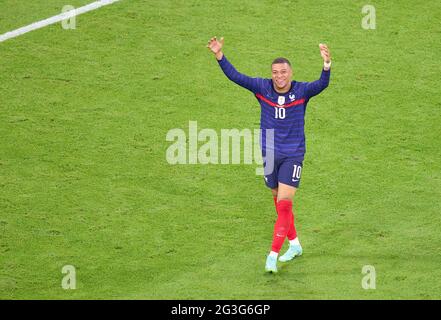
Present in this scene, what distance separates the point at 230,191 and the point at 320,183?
1.19 meters

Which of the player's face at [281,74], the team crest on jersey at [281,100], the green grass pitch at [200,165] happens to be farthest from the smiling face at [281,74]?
the green grass pitch at [200,165]

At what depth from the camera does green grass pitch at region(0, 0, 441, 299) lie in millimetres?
11828

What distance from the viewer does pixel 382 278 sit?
11.5 m

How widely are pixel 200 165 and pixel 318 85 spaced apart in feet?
10.4

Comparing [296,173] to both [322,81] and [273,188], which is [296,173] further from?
[322,81]

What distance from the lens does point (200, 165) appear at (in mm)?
14281

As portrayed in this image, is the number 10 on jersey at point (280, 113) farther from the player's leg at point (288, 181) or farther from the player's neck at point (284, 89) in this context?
the player's leg at point (288, 181)

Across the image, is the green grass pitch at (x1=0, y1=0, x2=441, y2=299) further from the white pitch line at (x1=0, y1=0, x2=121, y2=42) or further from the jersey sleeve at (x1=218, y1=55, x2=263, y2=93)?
the jersey sleeve at (x1=218, y1=55, x2=263, y2=93)

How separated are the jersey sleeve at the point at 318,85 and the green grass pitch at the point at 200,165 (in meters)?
1.94

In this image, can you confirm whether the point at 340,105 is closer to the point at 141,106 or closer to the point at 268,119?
the point at 141,106

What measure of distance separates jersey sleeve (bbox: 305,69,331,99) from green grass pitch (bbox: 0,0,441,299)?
194cm

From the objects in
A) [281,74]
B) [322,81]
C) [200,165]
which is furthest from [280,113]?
[200,165]

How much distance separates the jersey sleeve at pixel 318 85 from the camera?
11.5 meters
